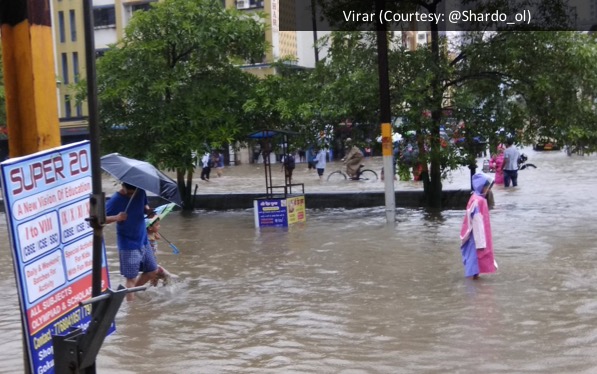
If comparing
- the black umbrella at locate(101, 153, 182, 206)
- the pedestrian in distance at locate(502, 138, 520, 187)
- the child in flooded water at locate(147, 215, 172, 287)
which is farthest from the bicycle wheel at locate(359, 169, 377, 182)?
the black umbrella at locate(101, 153, 182, 206)

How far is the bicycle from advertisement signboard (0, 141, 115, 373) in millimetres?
27192

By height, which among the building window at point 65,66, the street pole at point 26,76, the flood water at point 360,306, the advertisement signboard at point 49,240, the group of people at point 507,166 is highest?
the building window at point 65,66

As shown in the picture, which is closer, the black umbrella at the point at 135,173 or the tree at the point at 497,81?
the black umbrella at the point at 135,173

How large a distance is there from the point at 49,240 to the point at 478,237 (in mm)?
6956

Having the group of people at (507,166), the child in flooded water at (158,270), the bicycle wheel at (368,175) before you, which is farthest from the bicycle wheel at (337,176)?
the child in flooded water at (158,270)

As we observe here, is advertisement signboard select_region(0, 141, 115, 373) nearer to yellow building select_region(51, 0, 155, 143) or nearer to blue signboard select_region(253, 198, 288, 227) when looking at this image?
blue signboard select_region(253, 198, 288, 227)

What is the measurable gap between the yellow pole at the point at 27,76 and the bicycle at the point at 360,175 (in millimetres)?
27434

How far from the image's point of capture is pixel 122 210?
9641 millimetres

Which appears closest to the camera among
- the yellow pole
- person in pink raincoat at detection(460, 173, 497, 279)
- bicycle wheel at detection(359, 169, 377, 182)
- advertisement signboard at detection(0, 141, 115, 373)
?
advertisement signboard at detection(0, 141, 115, 373)

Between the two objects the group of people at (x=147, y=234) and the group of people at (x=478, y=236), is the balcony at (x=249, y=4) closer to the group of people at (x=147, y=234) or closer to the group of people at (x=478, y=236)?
the group of people at (x=147, y=234)

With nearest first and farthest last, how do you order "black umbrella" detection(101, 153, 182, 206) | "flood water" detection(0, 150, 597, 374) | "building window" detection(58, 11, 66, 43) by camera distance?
1. "flood water" detection(0, 150, 597, 374)
2. "black umbrella" detection(101, 153, 182, 206)
3. "building window" detection(58, 11, 66, 43)

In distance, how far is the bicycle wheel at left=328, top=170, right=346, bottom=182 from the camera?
33.2 meters

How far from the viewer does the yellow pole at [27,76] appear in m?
4.42

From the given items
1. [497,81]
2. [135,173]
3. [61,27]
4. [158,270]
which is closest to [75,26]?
[61,27]
